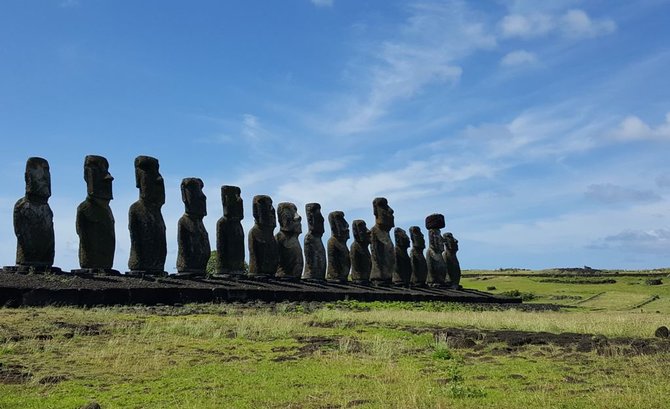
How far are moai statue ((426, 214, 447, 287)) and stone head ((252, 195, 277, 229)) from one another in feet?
49.5

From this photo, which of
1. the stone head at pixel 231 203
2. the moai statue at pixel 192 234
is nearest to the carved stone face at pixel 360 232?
the stone head at pixel 231 203

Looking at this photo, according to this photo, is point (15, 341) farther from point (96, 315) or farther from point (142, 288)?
point (142, 288)

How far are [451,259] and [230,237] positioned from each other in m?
19.2

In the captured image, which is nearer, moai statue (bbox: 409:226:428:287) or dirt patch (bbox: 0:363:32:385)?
dirt patch (bbox: 0:363:32:385)

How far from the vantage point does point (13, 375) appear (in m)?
8.44

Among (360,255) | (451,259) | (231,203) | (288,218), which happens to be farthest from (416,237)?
(231,203)

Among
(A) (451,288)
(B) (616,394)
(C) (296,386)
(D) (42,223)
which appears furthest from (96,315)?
(A) (451,288)

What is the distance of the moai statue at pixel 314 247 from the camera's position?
103 ft

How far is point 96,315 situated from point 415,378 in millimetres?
8282

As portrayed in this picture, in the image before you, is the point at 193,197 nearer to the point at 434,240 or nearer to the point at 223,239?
the point at 223,239

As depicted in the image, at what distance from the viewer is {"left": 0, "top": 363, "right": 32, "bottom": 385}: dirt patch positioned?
8234 millimetres

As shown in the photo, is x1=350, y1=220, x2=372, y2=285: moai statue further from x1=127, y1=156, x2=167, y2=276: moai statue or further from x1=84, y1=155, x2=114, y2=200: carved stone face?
x1=84, y1=155, x2=114, y2=200: carved stone face

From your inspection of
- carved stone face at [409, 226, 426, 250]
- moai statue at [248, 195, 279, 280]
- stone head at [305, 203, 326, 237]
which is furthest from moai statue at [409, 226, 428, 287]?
moai statue at [248, 195, 279, 280]

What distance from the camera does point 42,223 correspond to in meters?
19.9
